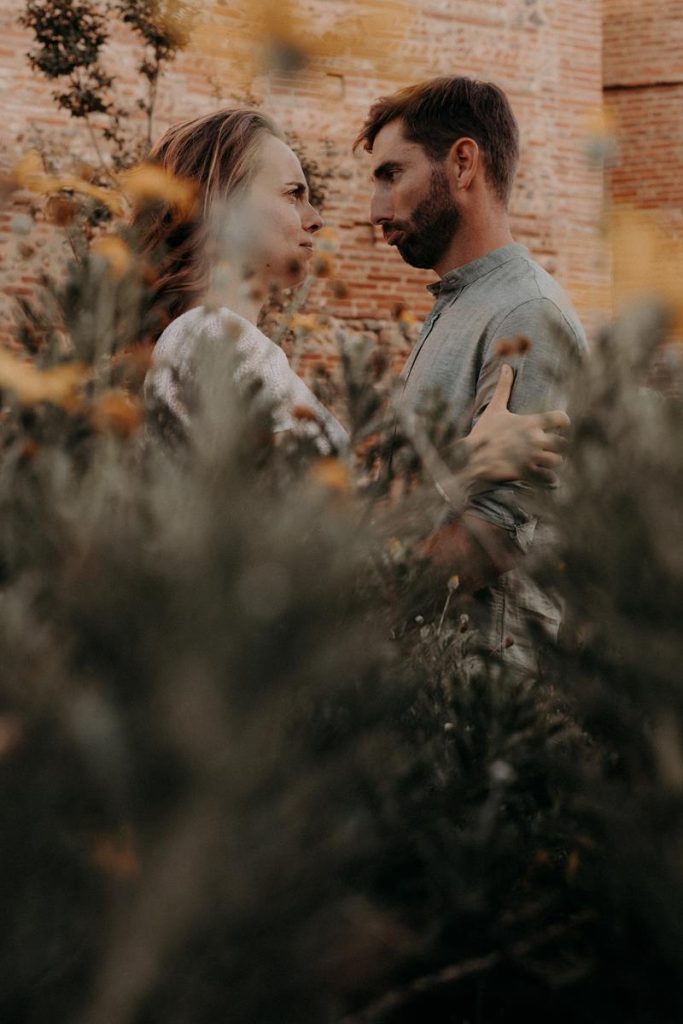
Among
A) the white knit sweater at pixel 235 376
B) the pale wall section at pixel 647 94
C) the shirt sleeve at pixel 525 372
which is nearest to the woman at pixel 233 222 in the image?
the shirt sleeve at pixel 525 372

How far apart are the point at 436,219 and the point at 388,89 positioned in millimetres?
7525

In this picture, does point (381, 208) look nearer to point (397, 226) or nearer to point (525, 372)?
point (397, 226)

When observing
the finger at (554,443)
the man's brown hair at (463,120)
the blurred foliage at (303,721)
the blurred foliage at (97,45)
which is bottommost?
the blurred foliage at (303,721)

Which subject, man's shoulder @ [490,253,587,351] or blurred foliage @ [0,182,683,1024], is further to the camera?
man's shoulder @ [490,253,587,351]

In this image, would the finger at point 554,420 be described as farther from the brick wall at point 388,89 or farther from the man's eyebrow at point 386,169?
the brick wall at point 388,89

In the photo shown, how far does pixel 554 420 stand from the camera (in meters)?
1.17

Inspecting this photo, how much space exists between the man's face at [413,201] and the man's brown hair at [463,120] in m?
0.04

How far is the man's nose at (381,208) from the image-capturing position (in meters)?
3.13

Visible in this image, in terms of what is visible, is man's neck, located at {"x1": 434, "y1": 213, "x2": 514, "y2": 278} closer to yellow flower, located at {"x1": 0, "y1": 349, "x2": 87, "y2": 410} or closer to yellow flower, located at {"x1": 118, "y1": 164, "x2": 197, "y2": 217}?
yellow flower, located at {"x1": 118, "y1": 164, "x2": 197, "y2": 217}

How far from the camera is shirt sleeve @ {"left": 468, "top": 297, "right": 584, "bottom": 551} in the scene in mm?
1235

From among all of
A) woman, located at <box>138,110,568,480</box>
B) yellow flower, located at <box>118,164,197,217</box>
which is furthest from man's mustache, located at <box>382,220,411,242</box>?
yellow flower, located at <box>118,164,197,217</box>

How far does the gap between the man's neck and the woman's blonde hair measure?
1.83 feet

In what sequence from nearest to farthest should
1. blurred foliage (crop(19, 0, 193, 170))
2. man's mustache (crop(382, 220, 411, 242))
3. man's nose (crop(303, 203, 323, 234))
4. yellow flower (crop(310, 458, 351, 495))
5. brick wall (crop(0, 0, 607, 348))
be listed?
1. yellow flower (crop(310, 458, 351, 495))
2. man's nose (crop(303, 203, 323, 234))
3. man's mustache (crop(382, 220, 411, 242))
4. blurred foliage (crop(19, 0, 193, 170))
5. brick wall (crop(0, 0, 607, 348))

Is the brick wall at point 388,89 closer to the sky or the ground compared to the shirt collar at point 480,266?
closer to the sky
